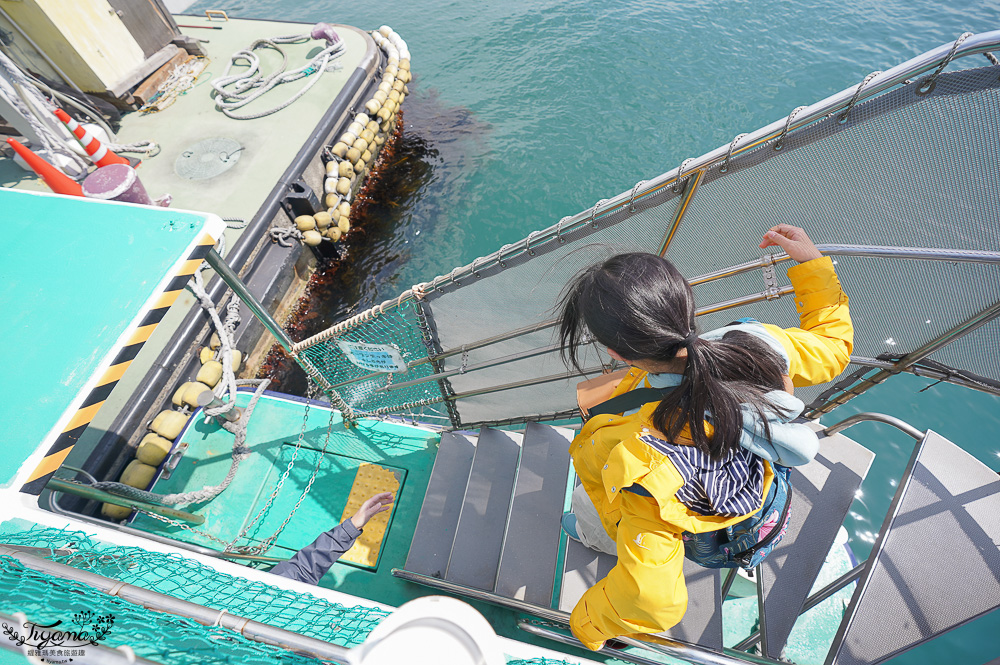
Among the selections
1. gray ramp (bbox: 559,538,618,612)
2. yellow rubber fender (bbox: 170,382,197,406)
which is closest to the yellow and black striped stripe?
gray ramp (bbox: 559,538,618,612)

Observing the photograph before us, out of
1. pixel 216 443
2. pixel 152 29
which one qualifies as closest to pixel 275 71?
pixel 152 29

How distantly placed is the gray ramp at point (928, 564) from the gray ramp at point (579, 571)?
1.06 metres

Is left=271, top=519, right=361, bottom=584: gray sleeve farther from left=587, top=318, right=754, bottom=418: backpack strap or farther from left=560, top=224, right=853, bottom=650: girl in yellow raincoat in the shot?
left=587, top=318, right=754, bottom=418: backpack strap

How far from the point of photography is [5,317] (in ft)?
7.21

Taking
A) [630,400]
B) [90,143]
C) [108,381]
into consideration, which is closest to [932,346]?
[630,400]

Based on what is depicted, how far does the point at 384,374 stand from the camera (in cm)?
355

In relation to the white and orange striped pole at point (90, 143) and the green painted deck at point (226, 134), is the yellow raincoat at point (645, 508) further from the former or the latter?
the white and orange striped pole at point (90, 143)

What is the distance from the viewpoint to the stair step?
317cm

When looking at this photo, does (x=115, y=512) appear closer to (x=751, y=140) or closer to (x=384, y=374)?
(x=384, y=374)

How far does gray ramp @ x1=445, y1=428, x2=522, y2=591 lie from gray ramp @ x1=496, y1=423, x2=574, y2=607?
0.65ft

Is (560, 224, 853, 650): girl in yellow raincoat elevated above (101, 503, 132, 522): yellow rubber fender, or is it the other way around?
(560, 224, 853, 650): girl in yellow raincoat

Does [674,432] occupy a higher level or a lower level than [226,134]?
higher

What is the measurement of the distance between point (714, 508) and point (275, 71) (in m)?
11.0

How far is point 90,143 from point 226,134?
2204 millimetres
